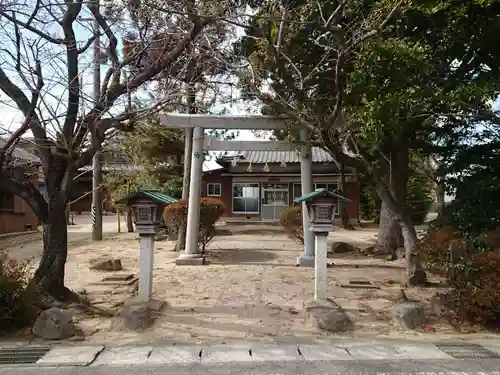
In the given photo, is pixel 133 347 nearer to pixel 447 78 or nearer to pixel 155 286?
pixel 155 286

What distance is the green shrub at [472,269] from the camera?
550 centimetres

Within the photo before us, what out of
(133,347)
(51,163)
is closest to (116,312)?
(133,347)

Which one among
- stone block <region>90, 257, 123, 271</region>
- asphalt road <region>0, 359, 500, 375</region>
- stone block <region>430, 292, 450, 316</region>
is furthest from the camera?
stone block <region>90, 257, 123, 271</region>

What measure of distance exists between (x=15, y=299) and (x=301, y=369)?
11.7 feet

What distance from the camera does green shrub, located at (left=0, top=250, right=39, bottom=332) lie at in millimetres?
5379

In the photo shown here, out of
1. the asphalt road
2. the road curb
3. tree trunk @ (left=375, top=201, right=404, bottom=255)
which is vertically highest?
tree trunk @ (left=375, top=201, right=404, bottom=255)

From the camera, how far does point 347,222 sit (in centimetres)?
2330

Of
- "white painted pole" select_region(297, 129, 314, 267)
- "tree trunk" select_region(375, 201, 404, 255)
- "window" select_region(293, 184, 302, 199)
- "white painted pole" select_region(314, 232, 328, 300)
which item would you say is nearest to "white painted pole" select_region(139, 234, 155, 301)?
"white painted pole" select_region(314, 232, 328, 300)

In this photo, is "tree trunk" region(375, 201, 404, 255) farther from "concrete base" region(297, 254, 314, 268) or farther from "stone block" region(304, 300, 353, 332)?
"stone block" region(304, 300, 353, 332)

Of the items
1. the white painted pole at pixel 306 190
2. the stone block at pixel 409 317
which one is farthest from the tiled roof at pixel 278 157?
the stone block at pixel 409 317

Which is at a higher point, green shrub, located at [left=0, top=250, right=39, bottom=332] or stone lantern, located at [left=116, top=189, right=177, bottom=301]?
stone lantern, located at [left=116, top=189, right=177, bottom=301]

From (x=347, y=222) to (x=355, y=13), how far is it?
54.6 ft

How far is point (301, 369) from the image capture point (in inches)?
173

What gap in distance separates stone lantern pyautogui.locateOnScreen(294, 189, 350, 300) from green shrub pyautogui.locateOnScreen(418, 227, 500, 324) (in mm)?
1432
